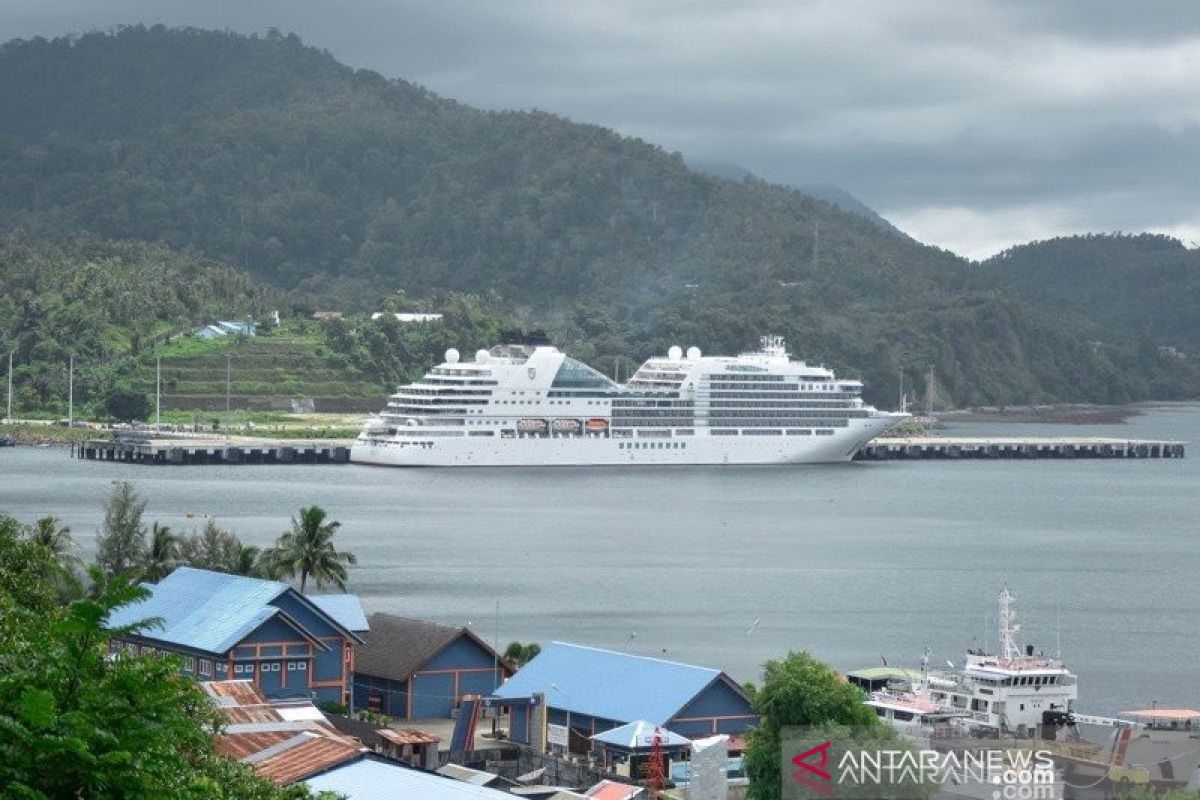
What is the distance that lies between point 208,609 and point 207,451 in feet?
264

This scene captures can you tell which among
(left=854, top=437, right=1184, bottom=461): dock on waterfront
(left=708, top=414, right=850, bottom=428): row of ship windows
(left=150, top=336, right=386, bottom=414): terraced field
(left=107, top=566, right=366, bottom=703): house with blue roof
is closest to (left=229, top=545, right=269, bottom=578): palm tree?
(left=107, top=566, right=366, bottom=703): house with blue roof

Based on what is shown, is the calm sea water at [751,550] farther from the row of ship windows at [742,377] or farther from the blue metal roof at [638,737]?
the blue metal roof at [638,737]

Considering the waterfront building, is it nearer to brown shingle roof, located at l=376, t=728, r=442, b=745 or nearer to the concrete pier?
brown shingle roof, located at l=376, t=728, r=442, b=745

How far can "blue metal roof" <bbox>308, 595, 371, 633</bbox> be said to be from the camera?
34.8 m

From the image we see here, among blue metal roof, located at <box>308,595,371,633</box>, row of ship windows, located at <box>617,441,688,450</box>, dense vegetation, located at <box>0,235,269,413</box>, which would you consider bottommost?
blue metal roof, located at <box>308,595,371,633</box>

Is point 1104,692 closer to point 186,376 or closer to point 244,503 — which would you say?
point 244,503

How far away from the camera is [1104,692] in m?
41.9

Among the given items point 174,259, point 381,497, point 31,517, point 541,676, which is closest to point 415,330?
point 174,259

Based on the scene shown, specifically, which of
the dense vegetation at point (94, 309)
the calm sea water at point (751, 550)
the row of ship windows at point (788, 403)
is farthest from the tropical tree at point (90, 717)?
the dense vegetation at point (94, 309)

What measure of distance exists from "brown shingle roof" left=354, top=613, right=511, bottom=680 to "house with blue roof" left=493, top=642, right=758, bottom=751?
2.10 m

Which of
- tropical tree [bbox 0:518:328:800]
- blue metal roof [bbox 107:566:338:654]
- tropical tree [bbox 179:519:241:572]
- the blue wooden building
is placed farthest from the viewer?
tropical tree [bbox 179:519:241:572]

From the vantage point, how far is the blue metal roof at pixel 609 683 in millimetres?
30797

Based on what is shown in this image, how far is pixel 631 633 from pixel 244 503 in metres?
39.3

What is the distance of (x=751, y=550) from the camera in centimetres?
7188
